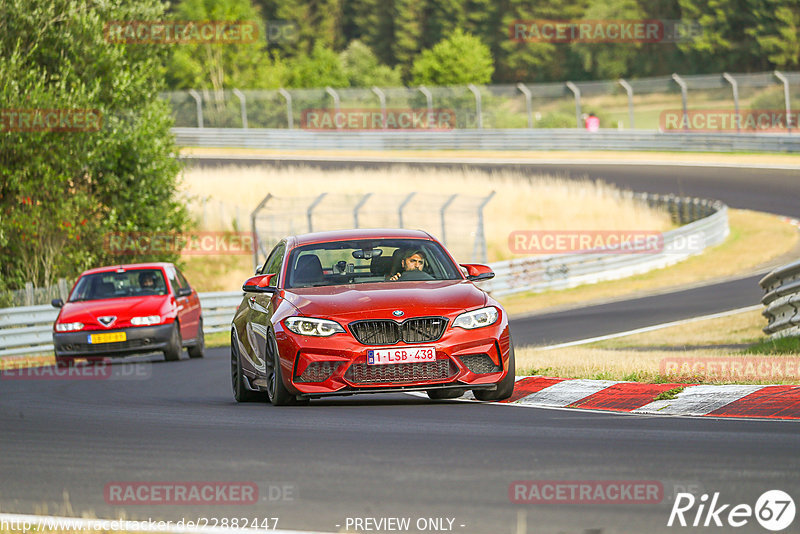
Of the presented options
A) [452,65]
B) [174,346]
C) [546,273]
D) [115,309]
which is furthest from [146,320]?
[452,65]

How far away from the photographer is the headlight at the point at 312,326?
32.2 ft

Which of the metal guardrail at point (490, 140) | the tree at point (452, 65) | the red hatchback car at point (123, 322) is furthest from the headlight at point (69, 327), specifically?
the tree at point (452, 65)

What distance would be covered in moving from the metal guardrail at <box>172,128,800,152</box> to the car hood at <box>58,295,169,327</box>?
3339cm

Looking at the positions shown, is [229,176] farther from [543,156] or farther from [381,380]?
[381,380]

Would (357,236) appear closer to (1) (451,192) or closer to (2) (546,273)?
(2) (546,273)

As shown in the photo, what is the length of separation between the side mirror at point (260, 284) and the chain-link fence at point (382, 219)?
69.6 ft

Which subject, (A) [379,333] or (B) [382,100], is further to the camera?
(B) [382,100]

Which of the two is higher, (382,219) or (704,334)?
(704,334)

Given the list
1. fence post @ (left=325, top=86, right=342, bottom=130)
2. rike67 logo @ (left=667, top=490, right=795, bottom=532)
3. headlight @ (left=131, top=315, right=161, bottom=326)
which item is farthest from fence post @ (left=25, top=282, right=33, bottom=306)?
fence post @ (left=325, top=86, right=342, bottom=130)

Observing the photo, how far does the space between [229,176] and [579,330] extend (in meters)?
24.5

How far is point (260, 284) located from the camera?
11109 millimetres

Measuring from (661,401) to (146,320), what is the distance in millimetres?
10747

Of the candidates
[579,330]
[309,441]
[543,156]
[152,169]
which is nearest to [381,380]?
[309,441]

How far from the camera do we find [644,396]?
9945mm
